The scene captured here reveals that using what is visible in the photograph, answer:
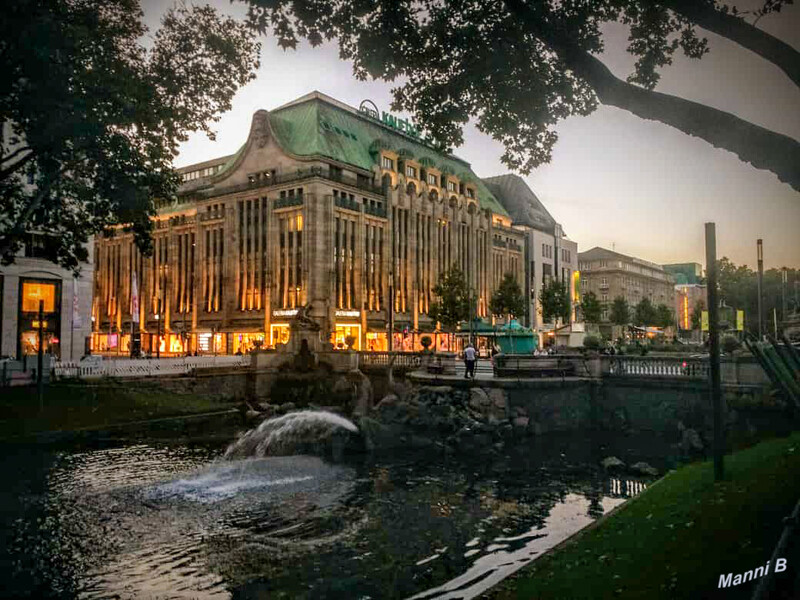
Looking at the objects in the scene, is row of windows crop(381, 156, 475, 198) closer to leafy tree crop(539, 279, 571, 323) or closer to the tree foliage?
A: leafy tree crop(539, 279, 571, 323)

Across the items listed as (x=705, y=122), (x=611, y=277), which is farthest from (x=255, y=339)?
(x=611, y=277)

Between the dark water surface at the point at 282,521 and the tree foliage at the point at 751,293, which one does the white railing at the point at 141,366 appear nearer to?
the dark water surface at the point at 282,521

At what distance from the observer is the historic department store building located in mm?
62438

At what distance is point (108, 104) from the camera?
17031 mm

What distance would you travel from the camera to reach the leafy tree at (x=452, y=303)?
199ft

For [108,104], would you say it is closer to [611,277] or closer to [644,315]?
[644,315]

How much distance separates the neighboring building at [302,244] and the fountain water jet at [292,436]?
3015cm

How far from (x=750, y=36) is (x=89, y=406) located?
109 feet

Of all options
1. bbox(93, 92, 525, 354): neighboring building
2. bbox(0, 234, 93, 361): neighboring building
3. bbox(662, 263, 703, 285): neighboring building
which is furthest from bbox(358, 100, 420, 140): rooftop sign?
bbox(662, 263, 703, 285): neighboring building

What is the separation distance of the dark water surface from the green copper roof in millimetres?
46887

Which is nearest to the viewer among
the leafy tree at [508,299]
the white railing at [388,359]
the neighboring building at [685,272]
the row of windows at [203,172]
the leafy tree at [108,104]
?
the leafy tree at [108,104]

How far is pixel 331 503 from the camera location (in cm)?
1620

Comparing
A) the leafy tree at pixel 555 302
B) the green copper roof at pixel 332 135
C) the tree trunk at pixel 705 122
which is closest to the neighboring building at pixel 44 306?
the green copper roof at pixel 332 135

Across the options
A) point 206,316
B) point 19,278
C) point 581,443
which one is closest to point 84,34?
point 581,443
